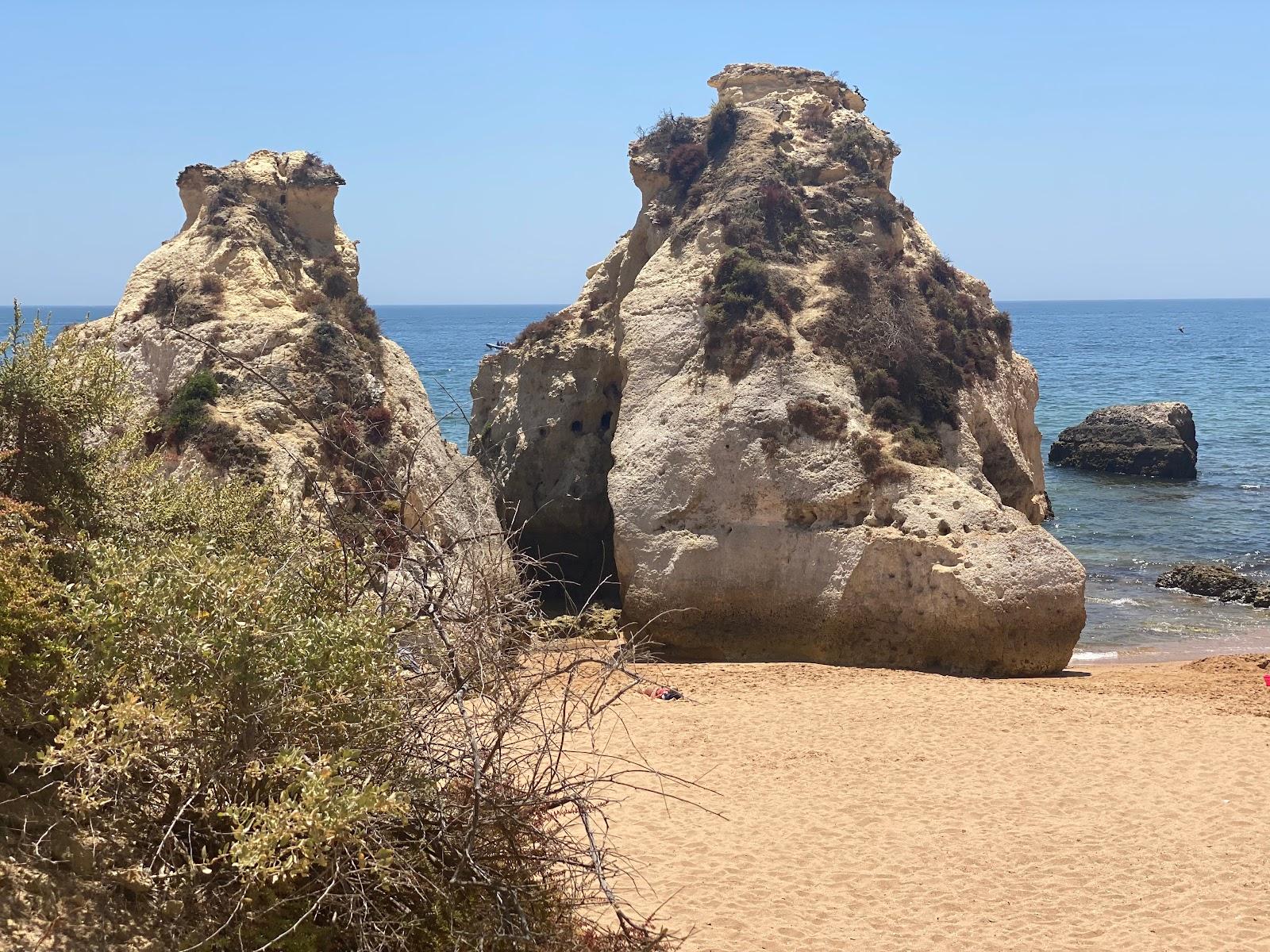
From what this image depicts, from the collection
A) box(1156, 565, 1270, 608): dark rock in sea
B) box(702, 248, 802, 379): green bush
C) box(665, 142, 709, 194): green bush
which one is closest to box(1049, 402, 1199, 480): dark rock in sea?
box(1156, 565, 1270, 608): dark rock in sea

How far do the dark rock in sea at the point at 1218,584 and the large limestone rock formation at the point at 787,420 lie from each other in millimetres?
4743

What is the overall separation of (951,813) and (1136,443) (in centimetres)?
3656

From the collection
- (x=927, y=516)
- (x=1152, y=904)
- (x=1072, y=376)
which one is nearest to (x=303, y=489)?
(x=927, y=516)

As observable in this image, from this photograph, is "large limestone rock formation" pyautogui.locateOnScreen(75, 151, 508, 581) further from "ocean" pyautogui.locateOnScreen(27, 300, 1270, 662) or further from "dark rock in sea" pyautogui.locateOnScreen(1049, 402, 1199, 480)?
"dark rock in sea" pyautogui.locateOnScreen(1049, 402, 1199, 480)

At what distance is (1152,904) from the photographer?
12000 mm

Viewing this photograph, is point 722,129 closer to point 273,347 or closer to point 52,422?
point 273,347

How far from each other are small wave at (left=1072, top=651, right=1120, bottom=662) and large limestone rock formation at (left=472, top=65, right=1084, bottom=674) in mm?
2857

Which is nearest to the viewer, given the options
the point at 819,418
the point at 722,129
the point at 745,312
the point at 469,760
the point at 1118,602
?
the point at 469,760

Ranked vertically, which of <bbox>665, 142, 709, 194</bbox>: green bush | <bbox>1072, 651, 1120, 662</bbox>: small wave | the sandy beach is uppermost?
<bbox>665, 142, 709, 194</bbox>: green bush

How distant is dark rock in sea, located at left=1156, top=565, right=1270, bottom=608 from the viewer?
28141 millimetres

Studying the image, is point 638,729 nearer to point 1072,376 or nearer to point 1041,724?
point 1041,724

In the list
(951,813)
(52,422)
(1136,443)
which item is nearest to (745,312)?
(951,813)

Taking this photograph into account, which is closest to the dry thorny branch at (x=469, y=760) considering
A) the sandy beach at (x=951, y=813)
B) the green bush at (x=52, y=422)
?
the sandy beach at (x=951, y=813)

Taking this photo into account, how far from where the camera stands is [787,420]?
22359 millimetres
